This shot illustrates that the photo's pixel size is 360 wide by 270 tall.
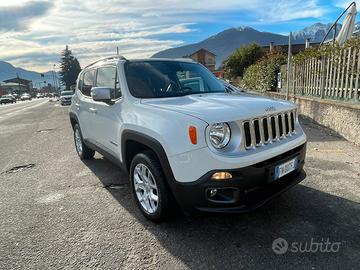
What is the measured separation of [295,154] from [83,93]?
3.96 m

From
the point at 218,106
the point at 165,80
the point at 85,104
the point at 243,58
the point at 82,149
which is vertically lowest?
the point at 82,149

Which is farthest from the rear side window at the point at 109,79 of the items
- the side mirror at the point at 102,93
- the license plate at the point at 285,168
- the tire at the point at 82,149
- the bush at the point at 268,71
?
the bush at the point at 268,71

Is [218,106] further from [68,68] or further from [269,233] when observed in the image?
[68,68]

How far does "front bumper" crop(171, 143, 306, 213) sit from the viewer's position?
2.66 meters

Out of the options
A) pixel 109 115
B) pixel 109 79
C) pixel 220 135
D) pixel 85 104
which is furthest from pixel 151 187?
pixel 85 104

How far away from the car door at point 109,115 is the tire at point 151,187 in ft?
1.94

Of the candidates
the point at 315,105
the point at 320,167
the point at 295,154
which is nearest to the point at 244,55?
the point at 315,105

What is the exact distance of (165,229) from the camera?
3287 millimetres

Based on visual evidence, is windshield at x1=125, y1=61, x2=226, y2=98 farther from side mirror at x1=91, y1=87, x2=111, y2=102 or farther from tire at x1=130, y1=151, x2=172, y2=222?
tire at x1=130, y1=151, x2=172, y2=222

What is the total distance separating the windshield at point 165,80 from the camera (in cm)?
381

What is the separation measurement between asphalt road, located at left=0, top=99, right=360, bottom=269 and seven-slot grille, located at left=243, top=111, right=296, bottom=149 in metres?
0.94

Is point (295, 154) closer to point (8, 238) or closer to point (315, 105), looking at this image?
point (8, 238)

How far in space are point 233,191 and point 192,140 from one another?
23.4 inches

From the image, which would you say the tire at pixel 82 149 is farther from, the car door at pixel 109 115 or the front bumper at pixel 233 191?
the front bumper at pixel 233 191
